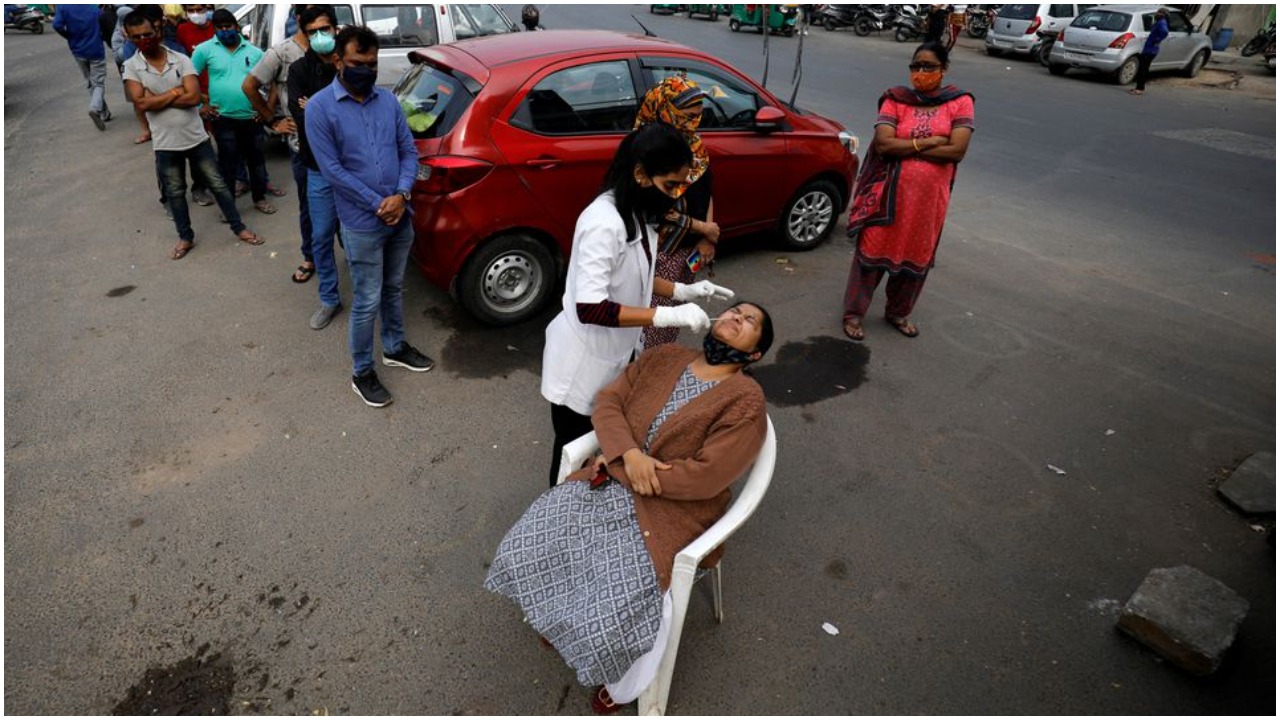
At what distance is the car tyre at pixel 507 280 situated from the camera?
4500mm

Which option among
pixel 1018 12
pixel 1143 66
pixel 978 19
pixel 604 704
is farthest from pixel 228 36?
pixel 978 19

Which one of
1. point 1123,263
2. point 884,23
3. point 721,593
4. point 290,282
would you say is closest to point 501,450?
point 721,593

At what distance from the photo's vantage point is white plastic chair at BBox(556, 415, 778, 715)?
2174 millimetres

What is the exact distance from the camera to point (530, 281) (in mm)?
4816

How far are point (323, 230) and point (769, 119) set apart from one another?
3082 mm

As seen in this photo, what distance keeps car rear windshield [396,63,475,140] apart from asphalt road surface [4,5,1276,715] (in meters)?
1.27

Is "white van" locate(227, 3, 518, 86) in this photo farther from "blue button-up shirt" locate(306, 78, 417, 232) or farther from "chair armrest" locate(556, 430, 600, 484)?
"chair armrest" locate(556, 430, 600, 484)

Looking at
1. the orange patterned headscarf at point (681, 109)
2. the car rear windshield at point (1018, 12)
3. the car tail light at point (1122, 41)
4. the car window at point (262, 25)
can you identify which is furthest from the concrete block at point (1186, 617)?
the car rear windshield at point (1018, 12)

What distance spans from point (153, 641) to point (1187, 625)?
12.4ft

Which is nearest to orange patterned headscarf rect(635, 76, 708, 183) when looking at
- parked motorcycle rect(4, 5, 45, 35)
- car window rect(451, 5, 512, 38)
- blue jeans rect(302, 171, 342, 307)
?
blue jeans rect(302, 171, 342, 307)

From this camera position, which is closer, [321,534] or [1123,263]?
[321,534]

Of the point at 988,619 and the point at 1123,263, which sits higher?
the point at 1123,263

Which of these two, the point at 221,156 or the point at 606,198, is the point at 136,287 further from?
the point at 606,198

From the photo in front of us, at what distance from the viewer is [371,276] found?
12.3ft
